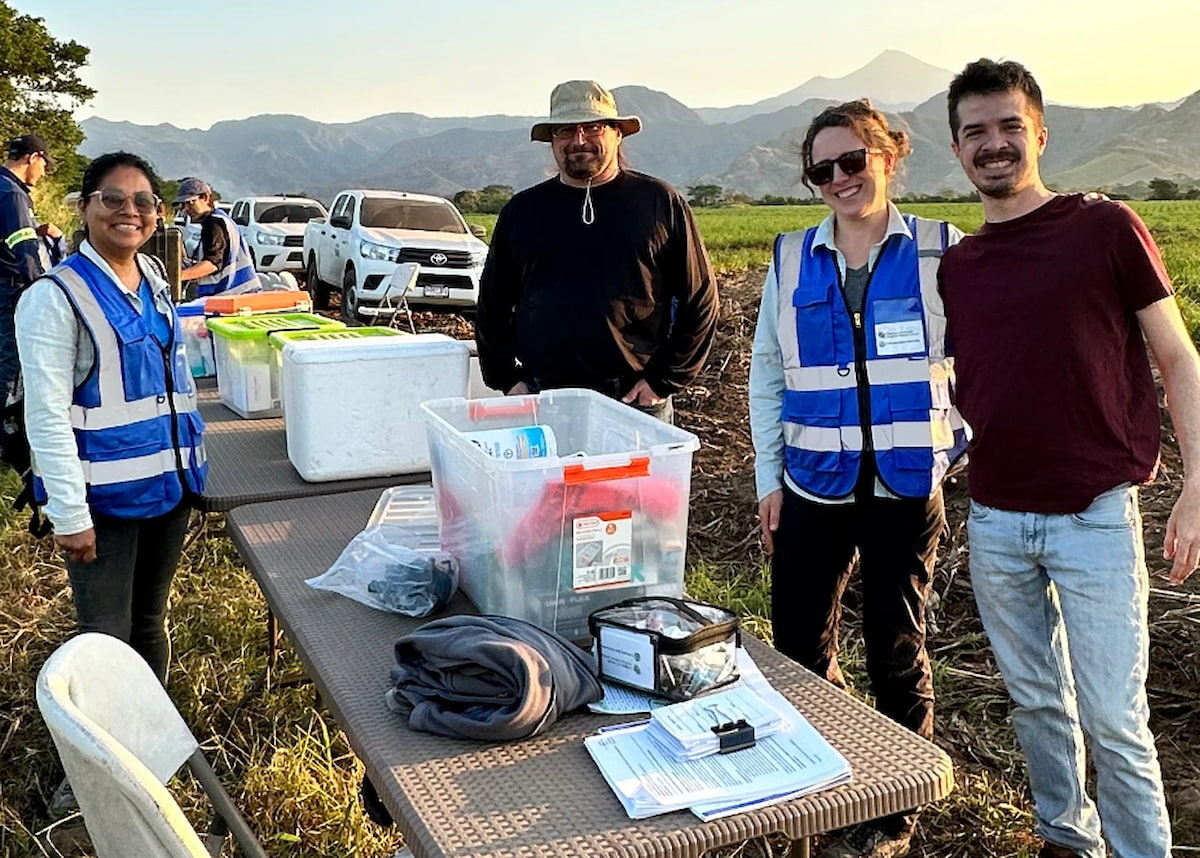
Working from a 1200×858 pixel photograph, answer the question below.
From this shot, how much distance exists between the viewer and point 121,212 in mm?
2725

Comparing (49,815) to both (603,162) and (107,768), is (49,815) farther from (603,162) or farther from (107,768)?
(603,162)

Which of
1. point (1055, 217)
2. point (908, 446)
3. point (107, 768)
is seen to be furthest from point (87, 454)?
point (1055, 217)

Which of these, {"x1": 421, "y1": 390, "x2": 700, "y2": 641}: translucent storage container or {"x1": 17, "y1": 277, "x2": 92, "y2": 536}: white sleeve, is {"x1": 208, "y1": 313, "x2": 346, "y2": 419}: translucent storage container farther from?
{"x1": 421, "y1": 390, "x2": 700, "y2": 641}: translucent storage container

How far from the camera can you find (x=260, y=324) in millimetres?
4133

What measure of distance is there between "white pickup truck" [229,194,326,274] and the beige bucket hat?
615 inches

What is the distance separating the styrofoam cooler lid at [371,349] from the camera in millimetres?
3102

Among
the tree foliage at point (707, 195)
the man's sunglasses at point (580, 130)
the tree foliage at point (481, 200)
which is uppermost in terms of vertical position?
the tree foliage at point (707, 195)

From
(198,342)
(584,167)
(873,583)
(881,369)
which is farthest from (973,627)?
(198,342)

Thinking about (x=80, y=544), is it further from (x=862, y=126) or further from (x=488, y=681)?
(x=862, y=126)

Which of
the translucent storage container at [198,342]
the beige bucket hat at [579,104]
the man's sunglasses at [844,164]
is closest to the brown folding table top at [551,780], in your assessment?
the man's sunglasses at [844,164]

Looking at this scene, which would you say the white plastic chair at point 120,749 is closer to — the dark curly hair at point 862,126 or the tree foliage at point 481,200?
the dark curly hair at point 862,126

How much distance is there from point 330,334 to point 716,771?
8.28 ft

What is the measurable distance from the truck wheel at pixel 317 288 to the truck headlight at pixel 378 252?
1.96 m

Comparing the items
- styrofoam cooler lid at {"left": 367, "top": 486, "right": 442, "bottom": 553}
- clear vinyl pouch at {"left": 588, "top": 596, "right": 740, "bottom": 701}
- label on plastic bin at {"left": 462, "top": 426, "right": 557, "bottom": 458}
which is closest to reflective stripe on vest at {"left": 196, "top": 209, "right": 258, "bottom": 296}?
styrofoam cooler lid at {"left": 367, "top": 486, "right": 442, "bottom": 553}
